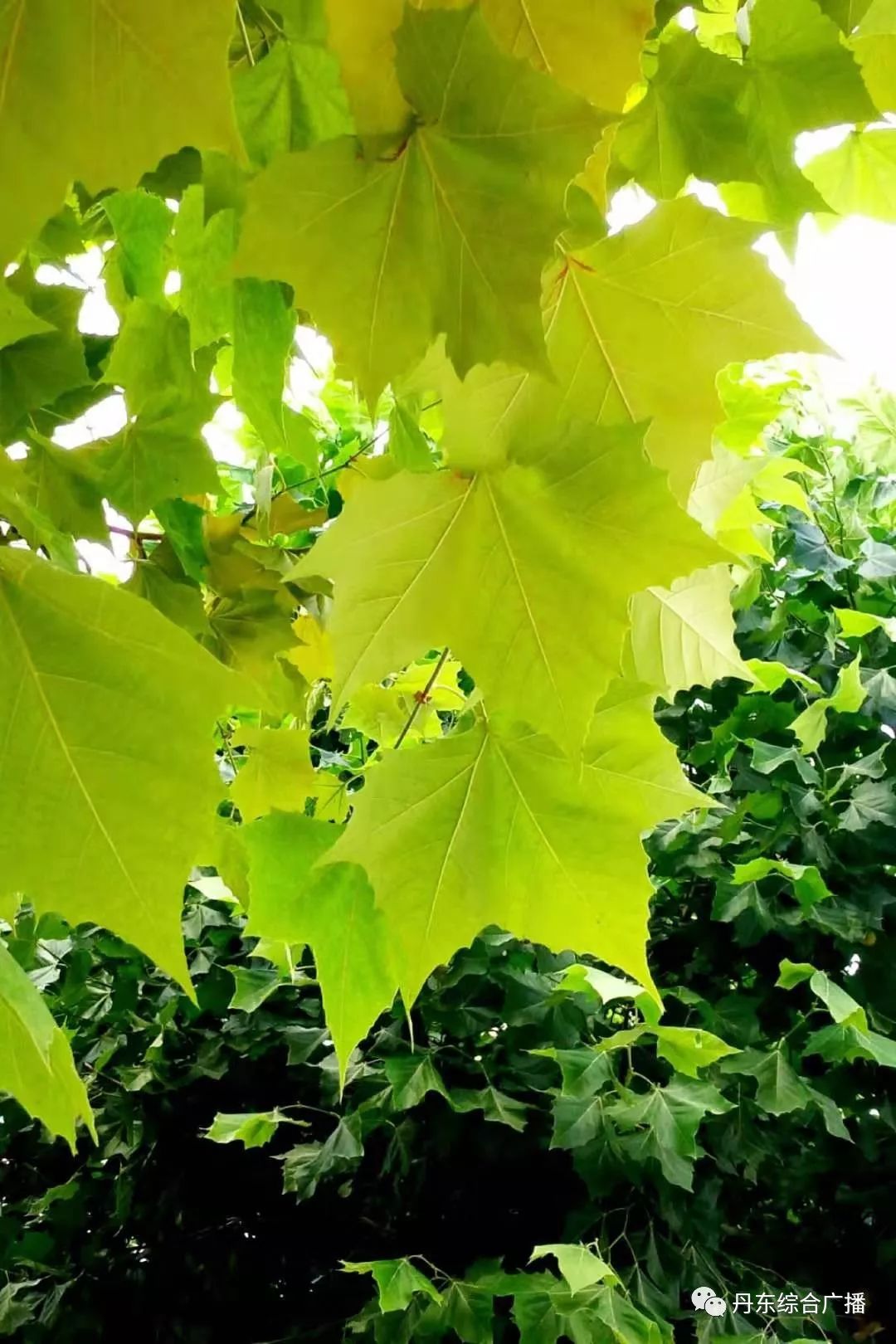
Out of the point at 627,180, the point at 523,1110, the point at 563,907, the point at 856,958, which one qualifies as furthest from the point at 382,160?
the point at 856,958

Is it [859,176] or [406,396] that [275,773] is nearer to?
[406,396]

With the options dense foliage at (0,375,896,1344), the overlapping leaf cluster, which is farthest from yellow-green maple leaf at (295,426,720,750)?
dense foliage at (0,375,896,1344)

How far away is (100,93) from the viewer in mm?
224

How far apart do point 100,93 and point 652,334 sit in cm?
18

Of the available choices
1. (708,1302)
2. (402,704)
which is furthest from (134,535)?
(708,1302)

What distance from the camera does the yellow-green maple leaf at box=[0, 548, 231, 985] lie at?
0.99 ft

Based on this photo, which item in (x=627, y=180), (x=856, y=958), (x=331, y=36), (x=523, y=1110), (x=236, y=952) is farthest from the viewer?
(x=236, y=952)

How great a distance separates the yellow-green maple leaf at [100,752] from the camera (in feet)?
0.99

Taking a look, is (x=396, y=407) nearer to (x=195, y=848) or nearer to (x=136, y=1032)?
(x=195, y=848)

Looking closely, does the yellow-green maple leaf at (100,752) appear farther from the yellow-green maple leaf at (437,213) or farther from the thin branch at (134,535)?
the thin branch at (134,535)

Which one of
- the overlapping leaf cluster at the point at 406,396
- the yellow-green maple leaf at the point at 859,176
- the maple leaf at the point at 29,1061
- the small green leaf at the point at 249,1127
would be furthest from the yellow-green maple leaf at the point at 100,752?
the small green leaf at the point at 249,1127

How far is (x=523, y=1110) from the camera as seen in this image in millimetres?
1009

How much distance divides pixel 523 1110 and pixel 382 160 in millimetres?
921

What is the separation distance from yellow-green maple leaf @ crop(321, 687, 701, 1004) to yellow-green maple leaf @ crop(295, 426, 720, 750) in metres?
0.08
